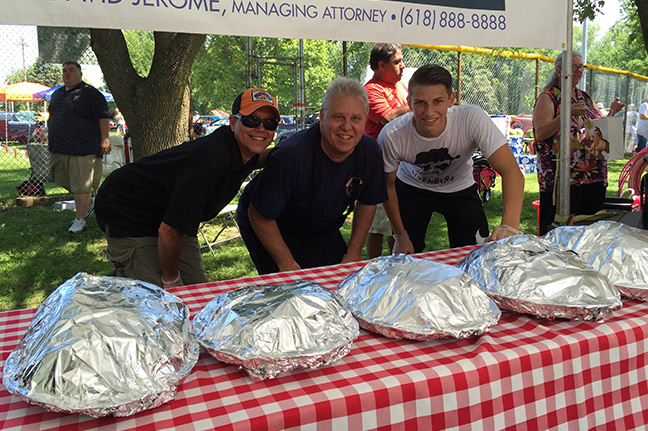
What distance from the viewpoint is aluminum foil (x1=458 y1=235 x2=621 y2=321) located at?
129 centimetres

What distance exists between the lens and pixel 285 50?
24.6 m

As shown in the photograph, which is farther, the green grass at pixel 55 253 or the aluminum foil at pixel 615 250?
the green grass at pixel 55 253

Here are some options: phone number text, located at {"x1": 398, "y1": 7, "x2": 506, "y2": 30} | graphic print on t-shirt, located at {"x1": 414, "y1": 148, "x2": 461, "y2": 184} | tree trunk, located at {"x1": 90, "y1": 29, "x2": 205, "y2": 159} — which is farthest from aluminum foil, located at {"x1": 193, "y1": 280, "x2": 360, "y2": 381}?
tree trunk, located at {"x1": 90, "y1": 29, "x2": 205, "y2": 159}

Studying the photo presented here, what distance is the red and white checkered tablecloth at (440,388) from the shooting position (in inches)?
37.2

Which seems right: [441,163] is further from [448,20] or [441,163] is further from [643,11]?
[643,11]

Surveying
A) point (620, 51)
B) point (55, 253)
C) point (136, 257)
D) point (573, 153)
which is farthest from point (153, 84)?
point (620, 51)

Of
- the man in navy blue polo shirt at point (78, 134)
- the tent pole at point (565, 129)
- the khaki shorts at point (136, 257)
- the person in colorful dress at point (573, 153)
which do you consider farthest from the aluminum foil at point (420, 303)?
the man in navy blue polo shirt at point (78, 134)

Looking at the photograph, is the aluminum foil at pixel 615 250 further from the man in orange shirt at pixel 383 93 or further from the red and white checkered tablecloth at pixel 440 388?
the man in orange shirt at pixel 383 93

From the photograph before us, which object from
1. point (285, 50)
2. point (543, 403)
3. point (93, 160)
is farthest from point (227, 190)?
point (285, 50)

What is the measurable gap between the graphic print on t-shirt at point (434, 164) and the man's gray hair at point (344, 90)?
573 mm

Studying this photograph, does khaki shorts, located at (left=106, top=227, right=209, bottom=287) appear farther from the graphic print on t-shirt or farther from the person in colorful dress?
the person in colorful dress

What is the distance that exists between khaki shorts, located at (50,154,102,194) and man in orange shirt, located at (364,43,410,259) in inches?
150

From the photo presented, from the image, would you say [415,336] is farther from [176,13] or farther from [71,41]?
[71,41]

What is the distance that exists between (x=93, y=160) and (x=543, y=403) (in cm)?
580
